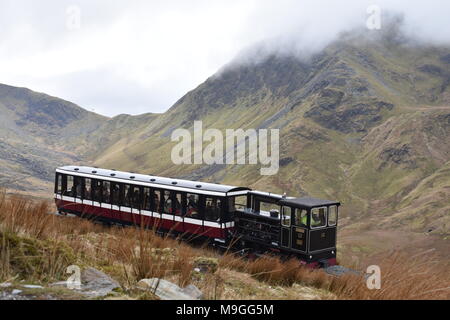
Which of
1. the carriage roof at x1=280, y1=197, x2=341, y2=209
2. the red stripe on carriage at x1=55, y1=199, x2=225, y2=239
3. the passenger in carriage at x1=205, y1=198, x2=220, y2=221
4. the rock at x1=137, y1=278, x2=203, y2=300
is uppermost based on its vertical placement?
the rock at x1=137, y1=278, x2=203, y2=300

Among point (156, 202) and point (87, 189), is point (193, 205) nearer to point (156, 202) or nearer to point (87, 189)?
point (156, 202)

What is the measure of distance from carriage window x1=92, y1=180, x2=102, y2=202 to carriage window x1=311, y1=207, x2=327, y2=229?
11339mm

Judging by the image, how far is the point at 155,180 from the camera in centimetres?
2067

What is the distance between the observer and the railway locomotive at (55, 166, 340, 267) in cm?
1625

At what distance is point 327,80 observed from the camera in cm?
14025

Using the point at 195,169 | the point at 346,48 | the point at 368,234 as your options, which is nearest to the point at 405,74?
the point at 346,48

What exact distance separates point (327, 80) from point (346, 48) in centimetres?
2481

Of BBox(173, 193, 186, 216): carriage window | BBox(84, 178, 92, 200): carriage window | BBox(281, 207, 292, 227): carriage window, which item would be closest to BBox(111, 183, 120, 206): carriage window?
BBox(84, 178, 92, 200): carriage window

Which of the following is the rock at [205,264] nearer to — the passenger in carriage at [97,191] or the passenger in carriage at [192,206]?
the passenger in carriage at [192,206]

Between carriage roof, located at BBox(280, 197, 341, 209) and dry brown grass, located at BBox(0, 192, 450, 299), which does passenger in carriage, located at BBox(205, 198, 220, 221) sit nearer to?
carriage roof, located at BBox(280, 197, 341, 209)

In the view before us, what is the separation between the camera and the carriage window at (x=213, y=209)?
18656 mm

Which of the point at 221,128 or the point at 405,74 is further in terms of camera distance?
the point at 221,128

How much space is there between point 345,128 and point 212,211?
109 m

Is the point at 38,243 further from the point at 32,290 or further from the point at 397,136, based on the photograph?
the point at 397,136
